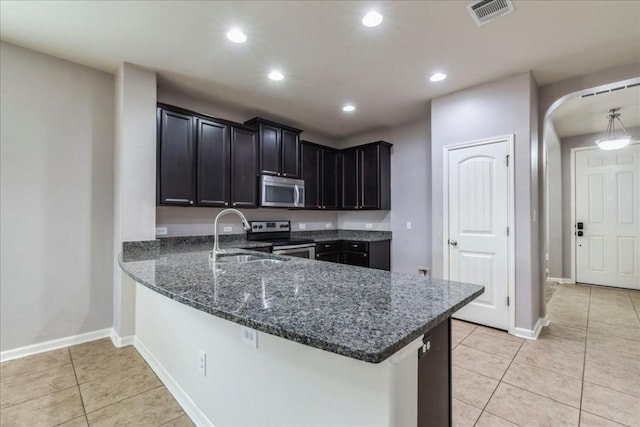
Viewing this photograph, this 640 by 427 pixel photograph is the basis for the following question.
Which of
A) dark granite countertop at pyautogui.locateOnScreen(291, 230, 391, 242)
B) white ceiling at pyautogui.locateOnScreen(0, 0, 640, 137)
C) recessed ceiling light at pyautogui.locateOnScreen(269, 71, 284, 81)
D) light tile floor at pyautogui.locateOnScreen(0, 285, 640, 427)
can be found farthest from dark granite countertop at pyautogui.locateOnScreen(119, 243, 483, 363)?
dark granite countertop at pyautogui.locateOnScreen(291, 230, 391, 242)

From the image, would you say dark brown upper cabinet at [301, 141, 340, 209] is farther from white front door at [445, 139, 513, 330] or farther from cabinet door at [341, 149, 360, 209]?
white front door at [445, 139, 513, 330]

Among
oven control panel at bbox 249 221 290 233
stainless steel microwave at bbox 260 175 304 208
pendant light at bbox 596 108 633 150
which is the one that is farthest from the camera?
oven control panel at bbox 249 221 290 233

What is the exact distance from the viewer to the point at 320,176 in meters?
4.73

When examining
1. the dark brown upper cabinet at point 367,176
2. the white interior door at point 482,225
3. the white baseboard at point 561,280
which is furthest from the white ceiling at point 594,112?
the white baseboard at point 561,280

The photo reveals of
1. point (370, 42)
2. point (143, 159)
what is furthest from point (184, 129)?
point (370, 42)

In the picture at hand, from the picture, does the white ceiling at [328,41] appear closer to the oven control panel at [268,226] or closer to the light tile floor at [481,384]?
the oven control panel at [268,226]

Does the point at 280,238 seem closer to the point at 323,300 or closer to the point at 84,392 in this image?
the point at 84,392

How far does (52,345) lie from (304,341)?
319 cm

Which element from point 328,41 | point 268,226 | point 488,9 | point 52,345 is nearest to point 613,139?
point 488,9

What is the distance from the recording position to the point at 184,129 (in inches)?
121

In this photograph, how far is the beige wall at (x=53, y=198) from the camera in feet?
7.93

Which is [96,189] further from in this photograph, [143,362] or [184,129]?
[143,362]

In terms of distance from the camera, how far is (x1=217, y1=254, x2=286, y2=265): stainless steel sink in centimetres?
203

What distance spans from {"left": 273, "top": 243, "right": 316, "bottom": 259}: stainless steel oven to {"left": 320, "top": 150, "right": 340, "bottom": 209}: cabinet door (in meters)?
1.04
